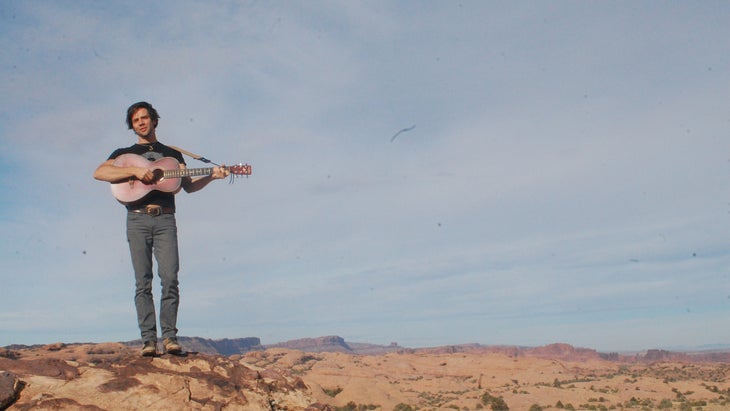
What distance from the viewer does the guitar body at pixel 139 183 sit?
7.06 metres

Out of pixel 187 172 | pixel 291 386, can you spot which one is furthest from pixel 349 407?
pixel 187 172

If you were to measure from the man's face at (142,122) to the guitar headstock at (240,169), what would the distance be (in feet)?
3.88

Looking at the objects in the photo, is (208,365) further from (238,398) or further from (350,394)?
(350,394)

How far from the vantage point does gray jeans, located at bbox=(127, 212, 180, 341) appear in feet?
22.9

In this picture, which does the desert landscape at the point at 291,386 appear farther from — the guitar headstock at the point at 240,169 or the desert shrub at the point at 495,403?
the guitar headstock at the point at 240,169

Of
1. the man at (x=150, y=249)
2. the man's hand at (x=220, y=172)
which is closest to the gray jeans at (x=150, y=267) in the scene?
the man at (x=150, y=249)

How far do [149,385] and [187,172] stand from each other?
273 cm

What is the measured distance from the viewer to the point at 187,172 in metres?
7.39

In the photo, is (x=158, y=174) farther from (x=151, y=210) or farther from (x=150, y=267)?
(x=150, y=267)

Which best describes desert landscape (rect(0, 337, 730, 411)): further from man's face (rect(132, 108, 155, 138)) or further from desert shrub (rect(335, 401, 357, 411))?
man's face (rect(132, 108, 155, 138))

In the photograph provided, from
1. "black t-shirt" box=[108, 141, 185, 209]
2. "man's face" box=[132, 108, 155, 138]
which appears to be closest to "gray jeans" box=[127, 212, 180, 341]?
"black t-shirt" box=[108, 141, 185, 209]

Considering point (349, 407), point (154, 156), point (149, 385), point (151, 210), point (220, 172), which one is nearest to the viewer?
point (149, 385)

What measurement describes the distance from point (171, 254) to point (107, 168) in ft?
4.43

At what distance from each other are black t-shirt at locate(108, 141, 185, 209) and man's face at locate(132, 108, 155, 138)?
0.61 feet
